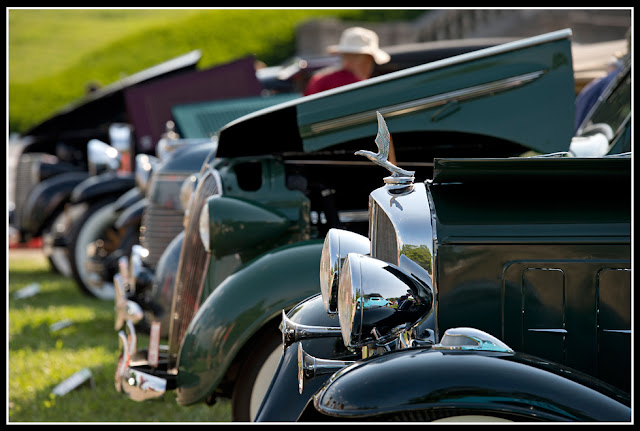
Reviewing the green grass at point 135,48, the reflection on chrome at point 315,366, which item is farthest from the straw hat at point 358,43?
the green grass at point 135,48

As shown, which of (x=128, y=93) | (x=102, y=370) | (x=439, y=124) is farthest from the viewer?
(x=128, y=93)

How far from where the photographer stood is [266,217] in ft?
10.9

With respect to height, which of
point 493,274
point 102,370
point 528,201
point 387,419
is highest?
point 528,201

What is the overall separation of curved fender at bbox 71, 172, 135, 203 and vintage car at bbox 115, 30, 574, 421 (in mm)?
3677

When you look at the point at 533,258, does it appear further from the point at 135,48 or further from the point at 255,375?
the point at 135,48

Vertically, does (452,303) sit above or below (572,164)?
below

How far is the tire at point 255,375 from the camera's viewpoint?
9.56ft

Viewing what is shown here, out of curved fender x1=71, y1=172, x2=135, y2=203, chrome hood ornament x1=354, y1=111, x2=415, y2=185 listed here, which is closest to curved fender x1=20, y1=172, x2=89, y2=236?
curved fender x1=71, y1=172, x2=135, y2=203

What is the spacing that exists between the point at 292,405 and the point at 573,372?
79 cm

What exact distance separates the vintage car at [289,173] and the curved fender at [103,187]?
145 inches

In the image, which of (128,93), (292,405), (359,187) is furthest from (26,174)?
(292,405)

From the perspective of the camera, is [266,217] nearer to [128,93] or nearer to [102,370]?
[102,370]

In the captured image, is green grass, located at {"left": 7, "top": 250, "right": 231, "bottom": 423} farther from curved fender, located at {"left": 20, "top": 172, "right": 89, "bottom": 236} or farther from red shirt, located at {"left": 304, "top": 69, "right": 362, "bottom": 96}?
red shirt, located at {"left": 304, "top": 69, "right": 362, "bottom": 96}

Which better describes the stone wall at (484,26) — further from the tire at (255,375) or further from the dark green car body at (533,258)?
the dark green car body at (533,258)
